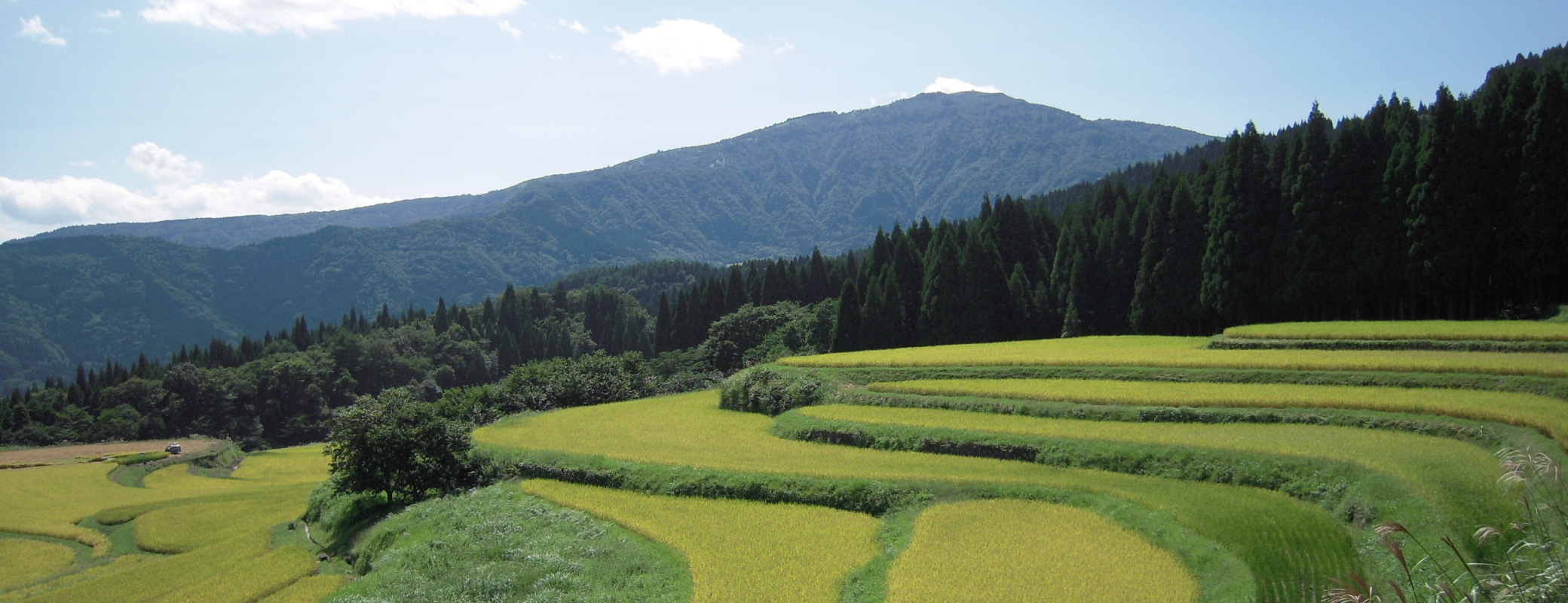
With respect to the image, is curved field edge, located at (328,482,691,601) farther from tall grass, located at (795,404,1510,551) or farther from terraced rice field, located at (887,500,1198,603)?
tall grass, located at (795,404,1510,551)

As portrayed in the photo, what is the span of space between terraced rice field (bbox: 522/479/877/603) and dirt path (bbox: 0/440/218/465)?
2407 inches

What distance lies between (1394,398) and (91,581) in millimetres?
39466

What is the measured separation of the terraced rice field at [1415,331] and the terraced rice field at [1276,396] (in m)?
6.20

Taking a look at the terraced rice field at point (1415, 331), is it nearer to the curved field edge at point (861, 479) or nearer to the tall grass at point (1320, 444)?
the tall grass at point (1320, 444)

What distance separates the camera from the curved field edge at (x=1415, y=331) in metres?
28.3

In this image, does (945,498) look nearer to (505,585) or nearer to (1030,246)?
(505,585)

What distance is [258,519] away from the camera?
35500 mm

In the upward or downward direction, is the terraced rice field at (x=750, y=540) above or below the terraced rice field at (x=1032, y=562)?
below

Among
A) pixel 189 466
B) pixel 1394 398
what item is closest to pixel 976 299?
pixel 1394 398

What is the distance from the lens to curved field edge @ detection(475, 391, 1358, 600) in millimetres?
15516

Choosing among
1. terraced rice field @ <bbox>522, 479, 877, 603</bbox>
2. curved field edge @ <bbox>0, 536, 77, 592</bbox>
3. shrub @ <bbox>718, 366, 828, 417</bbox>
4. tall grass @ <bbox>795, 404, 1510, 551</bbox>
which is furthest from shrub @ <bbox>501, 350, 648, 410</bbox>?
terraced rice field @ <bbox>522, 479, 877, 603</bbox>

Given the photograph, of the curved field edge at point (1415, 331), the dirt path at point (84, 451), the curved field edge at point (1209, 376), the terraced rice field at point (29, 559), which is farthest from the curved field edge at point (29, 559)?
the curved field edge at point (1415, 331)

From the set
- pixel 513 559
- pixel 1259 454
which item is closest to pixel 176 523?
pixel 513 559

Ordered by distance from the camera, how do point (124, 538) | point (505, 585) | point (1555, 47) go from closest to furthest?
point (505, 585), point (124, 538), point (1555, 47)
